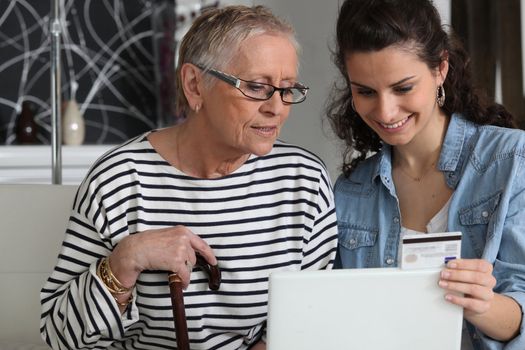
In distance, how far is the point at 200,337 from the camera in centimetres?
182

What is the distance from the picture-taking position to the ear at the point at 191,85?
5.94ft

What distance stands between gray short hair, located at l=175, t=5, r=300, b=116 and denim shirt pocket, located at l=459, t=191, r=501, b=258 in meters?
0.47

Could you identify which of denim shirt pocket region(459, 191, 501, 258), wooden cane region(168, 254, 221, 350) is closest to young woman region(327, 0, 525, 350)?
denim shirt pocket region(459, 191, 501, 258)

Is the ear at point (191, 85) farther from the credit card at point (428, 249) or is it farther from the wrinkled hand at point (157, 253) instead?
the credit card at point (428, 249)

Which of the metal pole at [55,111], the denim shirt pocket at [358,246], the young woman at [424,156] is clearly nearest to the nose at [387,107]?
the young woman at [424,156]

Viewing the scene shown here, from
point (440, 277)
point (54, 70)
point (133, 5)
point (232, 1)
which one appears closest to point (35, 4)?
point (133, 5)

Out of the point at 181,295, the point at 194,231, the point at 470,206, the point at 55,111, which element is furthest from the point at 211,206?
the point at 55,111

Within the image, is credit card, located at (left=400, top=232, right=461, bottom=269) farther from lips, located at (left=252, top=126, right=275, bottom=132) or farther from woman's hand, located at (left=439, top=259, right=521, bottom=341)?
lips, located at (left=252, top=126, right=275, bottom=132)

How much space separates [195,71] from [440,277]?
738 mm

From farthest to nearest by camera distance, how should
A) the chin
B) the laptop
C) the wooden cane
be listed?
1. the chin
2. the wooden cane
3. the laptop

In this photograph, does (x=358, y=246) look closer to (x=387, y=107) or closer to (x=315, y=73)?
(x=387, y=107)

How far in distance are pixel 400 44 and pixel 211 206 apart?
0.49 meters

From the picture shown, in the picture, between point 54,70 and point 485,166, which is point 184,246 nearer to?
point 485,166

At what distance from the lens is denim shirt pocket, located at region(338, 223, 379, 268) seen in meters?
1.94
